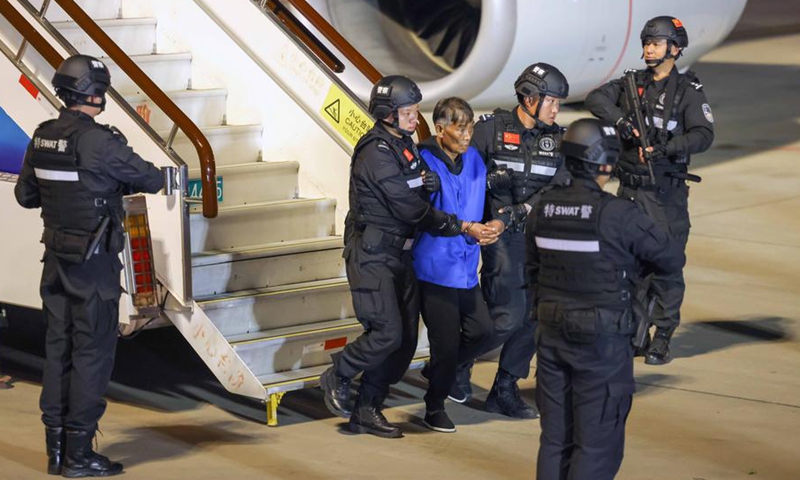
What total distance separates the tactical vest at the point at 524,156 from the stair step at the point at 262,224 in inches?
50.5

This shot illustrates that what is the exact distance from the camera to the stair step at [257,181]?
7.51 metres

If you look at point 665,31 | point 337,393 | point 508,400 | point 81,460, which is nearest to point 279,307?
point 337,393

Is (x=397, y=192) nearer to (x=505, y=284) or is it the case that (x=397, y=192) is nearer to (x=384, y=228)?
(x=384, y=228)

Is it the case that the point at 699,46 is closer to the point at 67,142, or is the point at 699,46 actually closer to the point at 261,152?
the point at 261,152

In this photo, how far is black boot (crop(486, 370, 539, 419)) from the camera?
6.64m

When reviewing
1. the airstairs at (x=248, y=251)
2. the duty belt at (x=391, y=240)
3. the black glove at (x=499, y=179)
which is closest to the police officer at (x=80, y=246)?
the airstairs at (x=248, y=251)

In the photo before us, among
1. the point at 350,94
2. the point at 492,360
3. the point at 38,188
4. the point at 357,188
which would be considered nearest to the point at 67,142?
the point at 38,188

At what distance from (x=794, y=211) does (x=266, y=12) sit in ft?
15.9

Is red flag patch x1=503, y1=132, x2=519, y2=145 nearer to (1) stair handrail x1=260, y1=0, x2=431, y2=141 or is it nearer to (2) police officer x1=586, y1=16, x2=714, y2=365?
(1) stair handrail x1=260, y1=0, x2=431, y2=141

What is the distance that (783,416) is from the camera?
21.5 feet

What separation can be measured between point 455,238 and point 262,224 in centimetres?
143

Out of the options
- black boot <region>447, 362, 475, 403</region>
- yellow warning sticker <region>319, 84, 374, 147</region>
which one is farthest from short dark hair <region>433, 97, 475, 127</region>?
black boot <region>447, 362, 475, 403</region>

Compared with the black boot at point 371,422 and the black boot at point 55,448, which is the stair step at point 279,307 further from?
the black boot at point 55,448

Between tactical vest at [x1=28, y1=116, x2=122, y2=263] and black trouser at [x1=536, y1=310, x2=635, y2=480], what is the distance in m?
1.85
